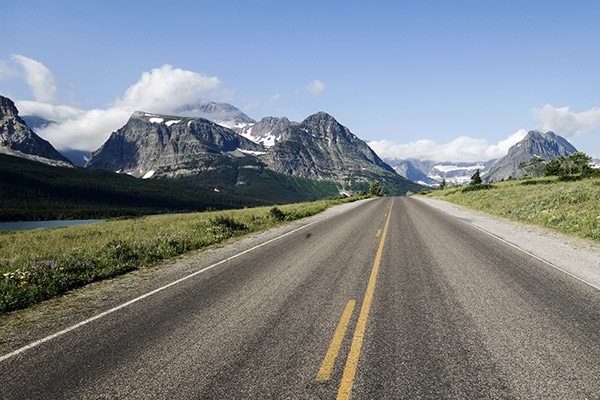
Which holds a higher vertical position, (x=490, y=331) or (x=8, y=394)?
(x=490, y=331)

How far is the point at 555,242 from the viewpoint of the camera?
11.8 m

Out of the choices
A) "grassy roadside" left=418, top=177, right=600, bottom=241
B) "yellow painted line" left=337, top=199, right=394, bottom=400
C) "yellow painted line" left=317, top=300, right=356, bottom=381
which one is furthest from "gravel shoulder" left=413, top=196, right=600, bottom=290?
"yellow painted line" left=317, top=300, right=356, bottom=381

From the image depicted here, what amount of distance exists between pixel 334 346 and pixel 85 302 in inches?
232

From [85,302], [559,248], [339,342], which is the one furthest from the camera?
[559,248]

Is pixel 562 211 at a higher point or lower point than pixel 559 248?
higher

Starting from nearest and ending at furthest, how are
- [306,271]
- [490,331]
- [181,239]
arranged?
[490,331]
[306,271]
[181,239]

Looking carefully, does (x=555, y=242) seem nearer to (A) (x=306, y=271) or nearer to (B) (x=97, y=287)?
(A) (x=306, y=271)

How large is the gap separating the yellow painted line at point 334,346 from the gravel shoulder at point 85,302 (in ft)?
15.9

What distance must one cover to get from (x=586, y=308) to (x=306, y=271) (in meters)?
5.91

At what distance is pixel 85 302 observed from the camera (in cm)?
662

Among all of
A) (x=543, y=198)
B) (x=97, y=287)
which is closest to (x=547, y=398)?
(x=97, y=287)

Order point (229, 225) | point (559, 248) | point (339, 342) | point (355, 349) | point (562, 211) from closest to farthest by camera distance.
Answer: point (355, 349) → point (339, 342) → point (559, 248) → point (562, 211) → point (229, 225)

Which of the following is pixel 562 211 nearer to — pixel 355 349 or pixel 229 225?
pixel 355 349

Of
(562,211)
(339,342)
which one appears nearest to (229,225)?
(339,342)
